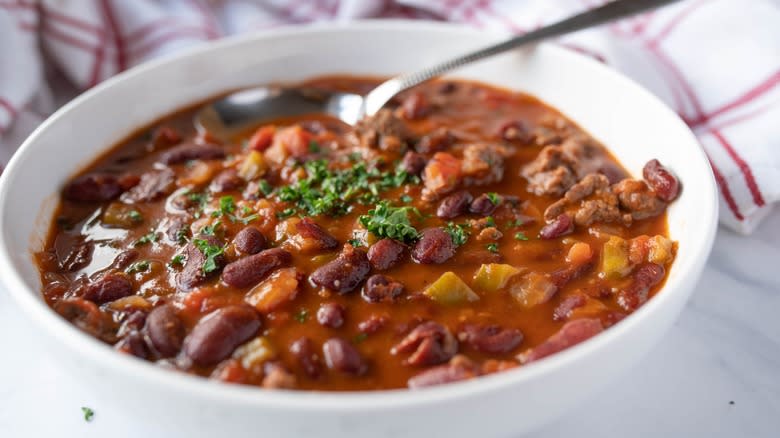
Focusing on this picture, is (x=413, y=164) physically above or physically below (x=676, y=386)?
above

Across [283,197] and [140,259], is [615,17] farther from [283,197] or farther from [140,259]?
[140,259]

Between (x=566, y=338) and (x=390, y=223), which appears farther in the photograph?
(x=390, y=223)

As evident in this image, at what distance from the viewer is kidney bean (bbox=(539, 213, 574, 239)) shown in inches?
150

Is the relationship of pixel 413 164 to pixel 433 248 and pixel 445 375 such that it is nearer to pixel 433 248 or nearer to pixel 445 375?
pixel 433 248

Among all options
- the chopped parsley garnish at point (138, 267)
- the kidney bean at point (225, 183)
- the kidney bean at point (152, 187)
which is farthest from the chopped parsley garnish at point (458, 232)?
the kidney bean at point (152, 187)

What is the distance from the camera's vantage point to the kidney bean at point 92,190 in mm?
4230

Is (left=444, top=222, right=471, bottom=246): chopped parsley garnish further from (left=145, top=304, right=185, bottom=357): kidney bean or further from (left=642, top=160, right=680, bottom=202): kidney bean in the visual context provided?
(left=145, top=304, right=185, bottom=357): kidney bean

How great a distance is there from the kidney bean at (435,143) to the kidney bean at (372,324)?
1494mm

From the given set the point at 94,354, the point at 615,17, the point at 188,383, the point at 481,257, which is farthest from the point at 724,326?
the point at 94,354

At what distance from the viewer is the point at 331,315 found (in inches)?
129

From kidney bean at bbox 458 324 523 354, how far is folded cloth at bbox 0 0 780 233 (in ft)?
6.29

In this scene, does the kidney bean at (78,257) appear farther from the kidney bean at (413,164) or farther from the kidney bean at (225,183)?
the kidney bean at (413,164)

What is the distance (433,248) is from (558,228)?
647mm

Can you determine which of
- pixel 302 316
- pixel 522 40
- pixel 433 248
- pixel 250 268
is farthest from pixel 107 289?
pixel 522 40
